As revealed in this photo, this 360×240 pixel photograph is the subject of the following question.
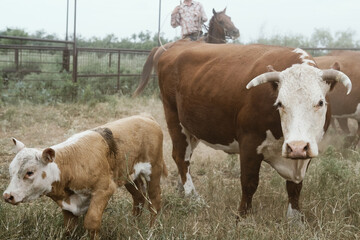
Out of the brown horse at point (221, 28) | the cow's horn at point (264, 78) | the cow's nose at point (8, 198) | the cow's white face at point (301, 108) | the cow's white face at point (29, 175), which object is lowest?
the cow's nose at point (8, 198)

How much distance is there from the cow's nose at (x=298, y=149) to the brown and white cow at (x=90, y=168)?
1.13 meters

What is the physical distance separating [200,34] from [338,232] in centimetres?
675

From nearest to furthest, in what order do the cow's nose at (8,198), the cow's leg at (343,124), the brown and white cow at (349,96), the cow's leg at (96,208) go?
the cow's nose at (8,198) → the cow's leg at (96,208) → the brown and white cow at (349,96) → the cow's leg at (343,124)

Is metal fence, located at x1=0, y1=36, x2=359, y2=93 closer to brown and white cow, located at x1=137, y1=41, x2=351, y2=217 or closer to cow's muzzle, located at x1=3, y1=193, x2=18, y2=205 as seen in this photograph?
brown and white cow, located at x1=137, y1=41, x2=351, y2=217

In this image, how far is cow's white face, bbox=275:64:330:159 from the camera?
10.5 ft

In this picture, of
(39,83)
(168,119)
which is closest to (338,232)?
(168,119)

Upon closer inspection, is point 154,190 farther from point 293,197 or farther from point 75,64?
point 75,64

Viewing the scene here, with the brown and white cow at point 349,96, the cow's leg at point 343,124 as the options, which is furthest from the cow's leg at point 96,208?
the cow's leg at point 343,124

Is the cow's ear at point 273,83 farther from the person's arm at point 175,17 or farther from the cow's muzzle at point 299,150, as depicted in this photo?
the person's arm at point 175,17

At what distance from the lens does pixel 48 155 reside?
3.15 m

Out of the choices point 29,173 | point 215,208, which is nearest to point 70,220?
point 29,173

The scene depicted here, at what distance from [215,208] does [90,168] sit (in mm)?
1430

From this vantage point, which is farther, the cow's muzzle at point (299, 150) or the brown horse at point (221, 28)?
the brown horse at point (221, 28)

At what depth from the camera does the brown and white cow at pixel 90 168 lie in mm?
3148
